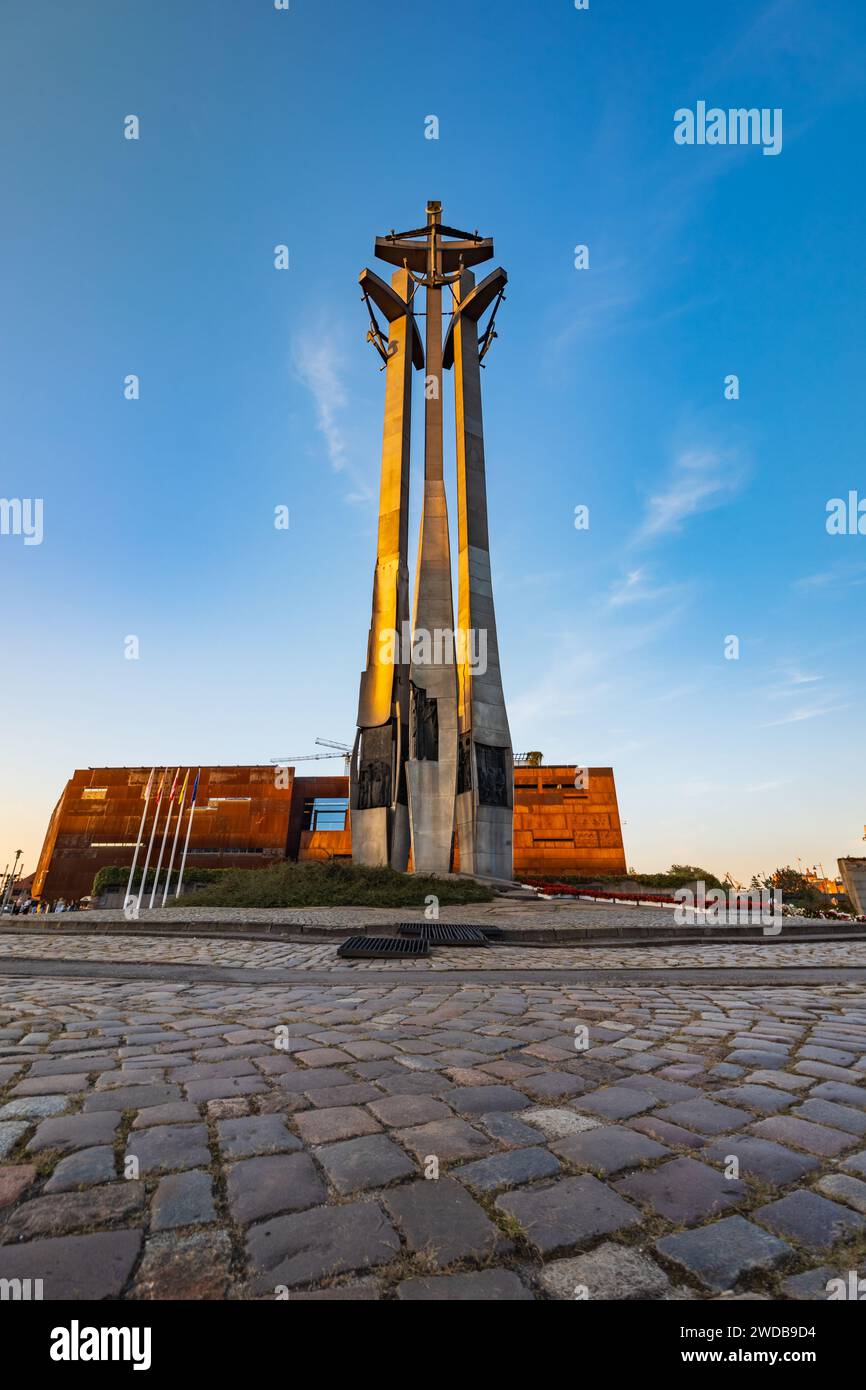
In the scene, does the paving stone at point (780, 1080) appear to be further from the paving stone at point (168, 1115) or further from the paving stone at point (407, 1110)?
the paving stone at point (168, 1115)

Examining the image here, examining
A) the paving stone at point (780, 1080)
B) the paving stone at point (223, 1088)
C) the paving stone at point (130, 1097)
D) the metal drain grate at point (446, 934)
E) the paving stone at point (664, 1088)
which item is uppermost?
the paving stone at point (130, 1097)

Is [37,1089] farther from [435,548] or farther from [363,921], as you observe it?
[435,548]

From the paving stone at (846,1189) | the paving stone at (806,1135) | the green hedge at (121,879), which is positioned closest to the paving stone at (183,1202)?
the paving stone at (846,1189)

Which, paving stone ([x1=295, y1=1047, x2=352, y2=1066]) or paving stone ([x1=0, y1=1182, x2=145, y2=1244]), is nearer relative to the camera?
paving stone ([x1=0, y1=1182, x2=145, y2=1244])

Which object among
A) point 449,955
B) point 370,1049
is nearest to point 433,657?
point 449,955

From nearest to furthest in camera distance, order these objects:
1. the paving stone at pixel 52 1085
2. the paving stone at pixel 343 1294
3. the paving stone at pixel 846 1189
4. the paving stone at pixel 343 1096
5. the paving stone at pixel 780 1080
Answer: the paving stone at pixel 343 1294 → the paving stone at pixel 846 1189 → the paving stone at pixel 343 1096 → the paving stone at pixel 52 1085 → the paving stone at pixel 780 1080

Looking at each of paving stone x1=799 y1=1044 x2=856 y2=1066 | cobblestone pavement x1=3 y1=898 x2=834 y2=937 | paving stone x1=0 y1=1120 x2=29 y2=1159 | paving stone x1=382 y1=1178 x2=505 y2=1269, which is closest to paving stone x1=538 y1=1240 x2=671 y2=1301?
paving stone x1=382 y1=1178 x2=505 y2=1269

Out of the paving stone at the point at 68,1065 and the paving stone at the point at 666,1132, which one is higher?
the paving stone at the point at 666,1132

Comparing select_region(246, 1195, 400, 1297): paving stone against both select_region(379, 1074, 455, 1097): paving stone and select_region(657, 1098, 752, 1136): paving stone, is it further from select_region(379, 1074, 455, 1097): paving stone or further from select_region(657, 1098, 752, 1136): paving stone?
select_region(657, 1098, 752, 1136): paving stone

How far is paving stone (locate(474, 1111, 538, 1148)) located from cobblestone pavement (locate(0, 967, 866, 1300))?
1 centimetres

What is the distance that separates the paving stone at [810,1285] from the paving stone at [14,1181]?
210 centimetres

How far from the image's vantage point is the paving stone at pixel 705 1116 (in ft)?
8.15

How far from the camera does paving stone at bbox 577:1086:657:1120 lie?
8.61ft
